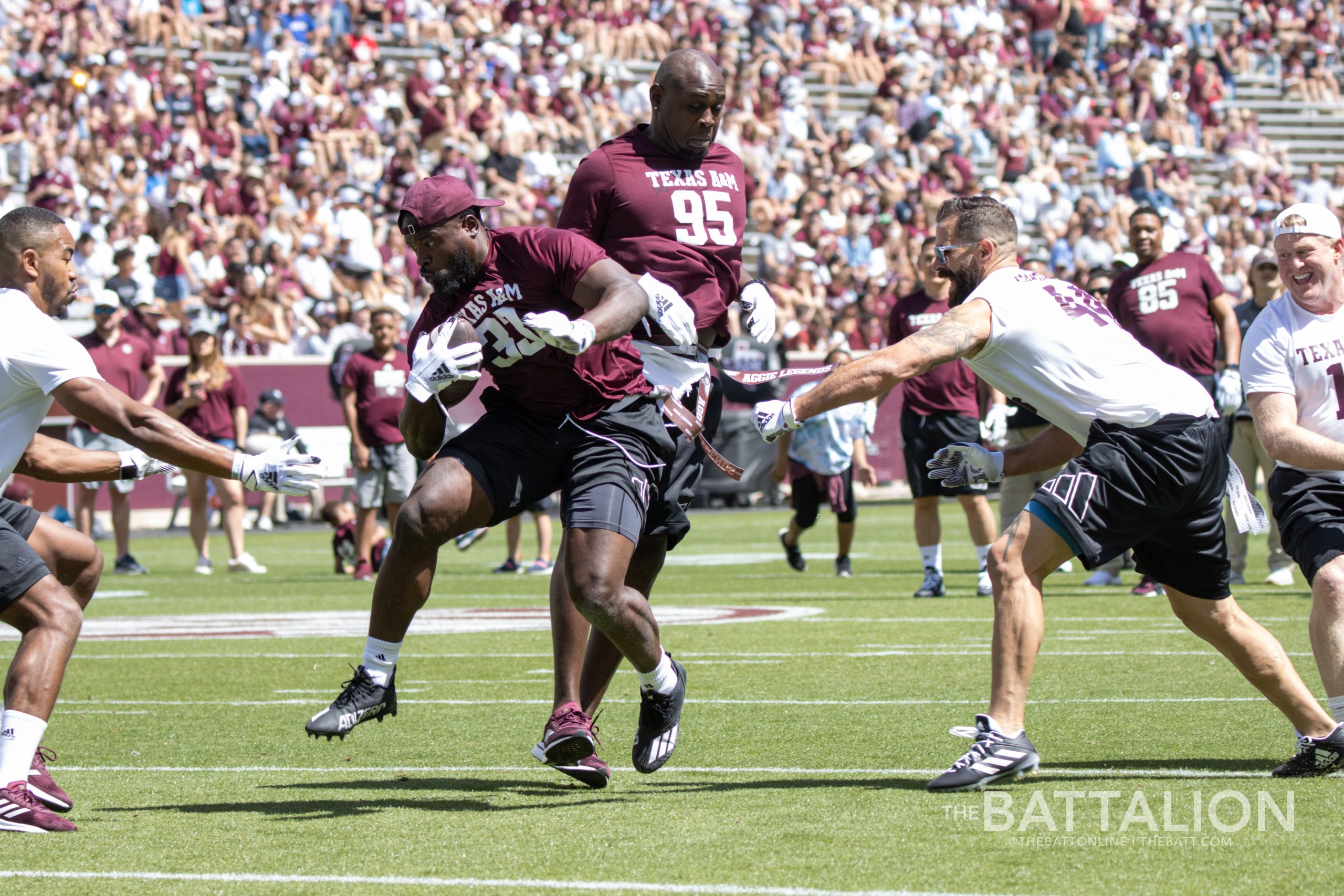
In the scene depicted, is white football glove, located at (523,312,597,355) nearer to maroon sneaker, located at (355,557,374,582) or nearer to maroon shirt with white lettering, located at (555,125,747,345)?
maroon shirt with white lettering, located at (555,125,747,345)

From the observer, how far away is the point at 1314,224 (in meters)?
5.91

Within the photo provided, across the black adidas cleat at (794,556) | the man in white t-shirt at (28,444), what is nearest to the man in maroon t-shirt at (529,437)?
the man in white t-shirt at (28,444)

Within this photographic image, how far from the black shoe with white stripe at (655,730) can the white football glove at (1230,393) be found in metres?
6.71

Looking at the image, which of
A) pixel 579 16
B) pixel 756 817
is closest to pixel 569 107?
pixel 579 16

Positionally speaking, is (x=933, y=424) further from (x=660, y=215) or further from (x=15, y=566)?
(x=15, y=566)

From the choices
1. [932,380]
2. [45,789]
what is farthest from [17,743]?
[932,380]

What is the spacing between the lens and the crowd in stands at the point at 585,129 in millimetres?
22469

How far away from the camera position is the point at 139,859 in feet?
15.6

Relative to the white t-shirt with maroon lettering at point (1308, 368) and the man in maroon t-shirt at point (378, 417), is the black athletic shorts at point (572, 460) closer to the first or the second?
the white t-shirt with maroon lettering at point (1308, 368)

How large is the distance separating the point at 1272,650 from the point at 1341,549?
42 cm

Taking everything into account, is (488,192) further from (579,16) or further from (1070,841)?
(1070,841)

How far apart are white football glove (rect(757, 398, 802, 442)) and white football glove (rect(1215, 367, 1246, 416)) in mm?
6813

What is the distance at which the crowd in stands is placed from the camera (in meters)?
22.5

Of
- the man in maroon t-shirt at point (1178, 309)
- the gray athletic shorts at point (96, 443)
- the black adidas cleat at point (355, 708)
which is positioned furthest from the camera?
the gray athletic shorts at point (96, 443)
